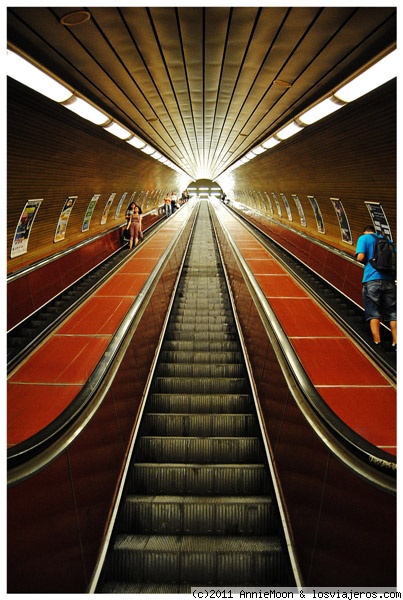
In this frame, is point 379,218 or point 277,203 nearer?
point 379,218

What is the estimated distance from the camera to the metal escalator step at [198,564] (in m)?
2.60

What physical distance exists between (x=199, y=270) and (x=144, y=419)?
604 cm

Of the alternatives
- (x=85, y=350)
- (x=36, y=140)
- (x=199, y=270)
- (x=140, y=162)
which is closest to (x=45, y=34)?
(x=36, y=140)

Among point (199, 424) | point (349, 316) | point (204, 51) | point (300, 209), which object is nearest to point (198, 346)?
point (199, 424)

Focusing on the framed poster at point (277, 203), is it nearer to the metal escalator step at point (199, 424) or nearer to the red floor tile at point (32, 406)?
the metal escalator step at point (199, 424)

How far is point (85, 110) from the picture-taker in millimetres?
4387

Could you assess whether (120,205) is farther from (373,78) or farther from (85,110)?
(373,78)

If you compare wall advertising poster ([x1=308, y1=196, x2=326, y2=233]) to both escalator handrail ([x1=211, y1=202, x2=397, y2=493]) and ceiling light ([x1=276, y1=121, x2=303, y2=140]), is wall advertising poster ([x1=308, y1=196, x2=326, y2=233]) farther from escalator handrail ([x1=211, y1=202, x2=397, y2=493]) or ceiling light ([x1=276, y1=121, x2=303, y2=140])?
escalator handrail ([x1=211, y1=202, x2=397, y2=493])

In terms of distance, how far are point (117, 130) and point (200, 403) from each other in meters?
4.72

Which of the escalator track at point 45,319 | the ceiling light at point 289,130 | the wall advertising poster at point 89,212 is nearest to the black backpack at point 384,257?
the ceiling light at point 289,130

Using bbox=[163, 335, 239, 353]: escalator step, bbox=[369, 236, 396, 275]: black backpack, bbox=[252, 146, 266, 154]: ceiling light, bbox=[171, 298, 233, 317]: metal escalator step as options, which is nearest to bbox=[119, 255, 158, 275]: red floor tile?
bbox=[171, 298, 233, 317]: metal escalator step

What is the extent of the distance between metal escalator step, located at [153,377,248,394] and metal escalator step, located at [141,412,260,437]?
590mm

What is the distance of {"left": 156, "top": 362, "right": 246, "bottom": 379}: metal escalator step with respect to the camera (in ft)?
15.4

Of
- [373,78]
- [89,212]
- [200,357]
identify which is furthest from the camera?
[89,212]
